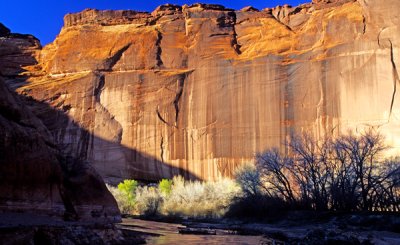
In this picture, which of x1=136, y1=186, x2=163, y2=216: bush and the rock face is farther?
x1=136, y1=186, x2=163, y2=216: bush

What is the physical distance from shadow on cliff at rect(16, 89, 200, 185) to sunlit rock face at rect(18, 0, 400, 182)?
0.37 feet

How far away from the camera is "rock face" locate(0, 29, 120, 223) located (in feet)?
33.9

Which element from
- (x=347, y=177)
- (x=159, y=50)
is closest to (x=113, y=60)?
(x=159, y=50)

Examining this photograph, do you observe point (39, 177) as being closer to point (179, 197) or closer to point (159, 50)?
point (179, 197)

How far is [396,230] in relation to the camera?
17.7 metres

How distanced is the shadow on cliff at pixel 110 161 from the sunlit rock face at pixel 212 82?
113mm

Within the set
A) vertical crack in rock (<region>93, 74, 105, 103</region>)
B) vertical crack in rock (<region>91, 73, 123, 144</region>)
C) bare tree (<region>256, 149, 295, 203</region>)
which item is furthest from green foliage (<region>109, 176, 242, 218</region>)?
vertical crack in rock (<region>93, 74, 105, 103</region>)

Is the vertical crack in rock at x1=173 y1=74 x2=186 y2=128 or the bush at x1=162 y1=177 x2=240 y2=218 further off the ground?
the vertical crack in rock at x1=173 y1=74 x2=186 y2=128

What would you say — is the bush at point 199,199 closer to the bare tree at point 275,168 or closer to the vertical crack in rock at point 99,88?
the bare tree at point 275,168

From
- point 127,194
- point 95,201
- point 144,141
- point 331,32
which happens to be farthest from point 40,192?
point 331,32

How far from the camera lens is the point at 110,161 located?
165ft

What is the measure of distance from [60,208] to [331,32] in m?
42.1

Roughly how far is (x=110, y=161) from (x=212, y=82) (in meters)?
14.0

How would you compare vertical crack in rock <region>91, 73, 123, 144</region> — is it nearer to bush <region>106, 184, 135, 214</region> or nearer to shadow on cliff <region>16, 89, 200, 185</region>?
shadow on cliff <region>16, 89, 200, 185</region>
